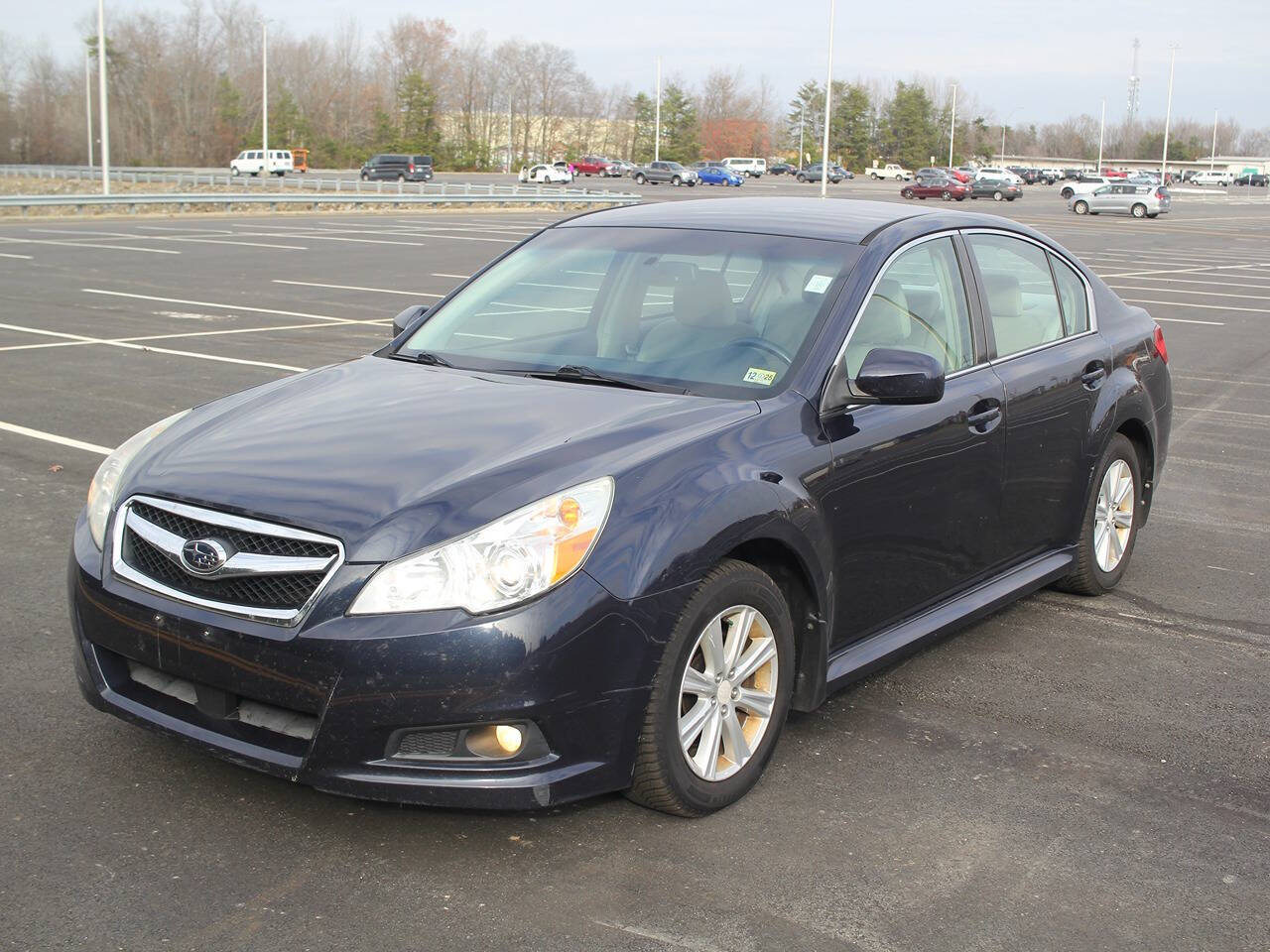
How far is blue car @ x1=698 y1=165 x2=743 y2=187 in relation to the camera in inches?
3305

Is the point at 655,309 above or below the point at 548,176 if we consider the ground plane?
below

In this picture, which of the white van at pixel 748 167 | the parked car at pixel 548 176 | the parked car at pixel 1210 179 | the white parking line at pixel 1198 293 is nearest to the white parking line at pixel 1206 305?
the white parking line at pixel 1198 293

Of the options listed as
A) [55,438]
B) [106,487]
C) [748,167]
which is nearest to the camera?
[106,487]

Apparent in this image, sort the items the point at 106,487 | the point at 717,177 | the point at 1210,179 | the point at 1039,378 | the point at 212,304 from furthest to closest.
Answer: the point at 1210,179, the point at 717,177, the point at 212,304, the point at 1039,378, the point at 106,487

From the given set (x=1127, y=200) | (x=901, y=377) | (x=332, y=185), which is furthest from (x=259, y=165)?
(x=901, y=377)

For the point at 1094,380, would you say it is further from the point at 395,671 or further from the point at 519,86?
the point at 519,86

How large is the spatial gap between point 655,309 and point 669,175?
7906 cm

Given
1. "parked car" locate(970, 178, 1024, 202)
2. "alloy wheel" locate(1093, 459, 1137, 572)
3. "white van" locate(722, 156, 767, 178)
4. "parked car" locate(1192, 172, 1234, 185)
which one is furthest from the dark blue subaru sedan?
"parked car" locate(1192, 172, 1234, 185)

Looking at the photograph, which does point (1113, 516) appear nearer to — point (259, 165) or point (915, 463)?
point (915, 463)

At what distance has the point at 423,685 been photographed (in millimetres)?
3320

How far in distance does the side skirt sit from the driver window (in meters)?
0.85

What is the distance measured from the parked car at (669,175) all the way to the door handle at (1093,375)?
252 ft

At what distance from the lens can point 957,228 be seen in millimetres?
5258

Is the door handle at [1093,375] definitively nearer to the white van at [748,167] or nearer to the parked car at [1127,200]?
the parked car at [1127,200]
